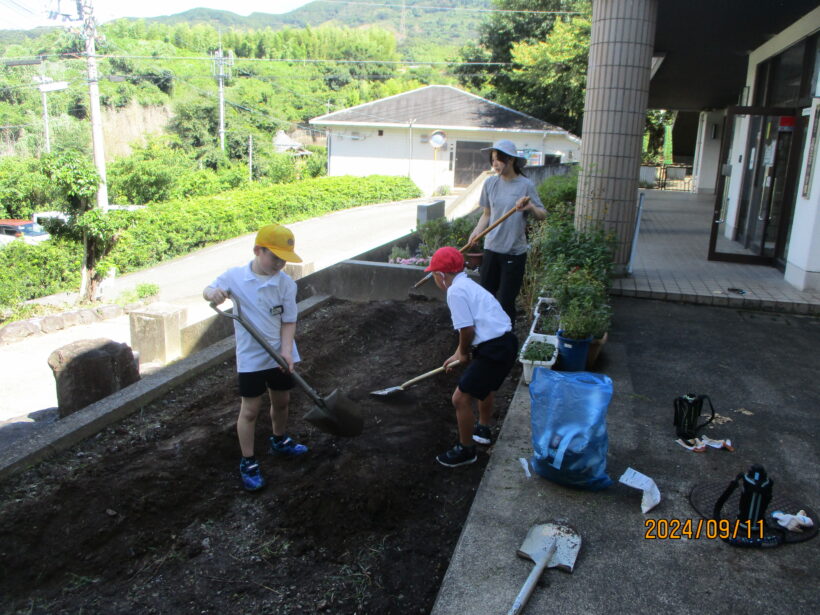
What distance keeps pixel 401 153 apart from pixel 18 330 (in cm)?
2441

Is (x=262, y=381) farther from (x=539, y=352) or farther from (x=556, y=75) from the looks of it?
(x=556, y=75)

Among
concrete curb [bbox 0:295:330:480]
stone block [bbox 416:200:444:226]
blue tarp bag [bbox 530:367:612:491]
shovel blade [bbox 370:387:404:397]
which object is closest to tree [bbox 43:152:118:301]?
stone block [bbox 416:200:444:226]

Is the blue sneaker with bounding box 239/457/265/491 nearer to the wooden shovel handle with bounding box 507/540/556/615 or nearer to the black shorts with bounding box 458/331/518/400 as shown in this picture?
the black shorts with bounding box 458/331/518/400

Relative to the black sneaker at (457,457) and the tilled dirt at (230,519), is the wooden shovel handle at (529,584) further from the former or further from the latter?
the black sneaker at (457,457)

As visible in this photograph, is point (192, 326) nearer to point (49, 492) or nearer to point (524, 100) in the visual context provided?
point (49, 492)

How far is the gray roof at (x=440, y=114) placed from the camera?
31484 mm

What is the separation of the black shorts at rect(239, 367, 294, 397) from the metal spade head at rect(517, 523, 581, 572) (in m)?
1.68

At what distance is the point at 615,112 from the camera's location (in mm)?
7172

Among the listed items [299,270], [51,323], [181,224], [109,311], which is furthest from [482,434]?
[181,224]

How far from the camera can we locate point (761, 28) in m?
8.95

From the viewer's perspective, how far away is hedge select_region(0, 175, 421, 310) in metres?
14.6

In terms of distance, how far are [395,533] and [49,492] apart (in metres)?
1.96

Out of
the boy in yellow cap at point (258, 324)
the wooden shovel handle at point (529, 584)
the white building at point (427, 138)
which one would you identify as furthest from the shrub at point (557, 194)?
the white building at point (427, 138)
